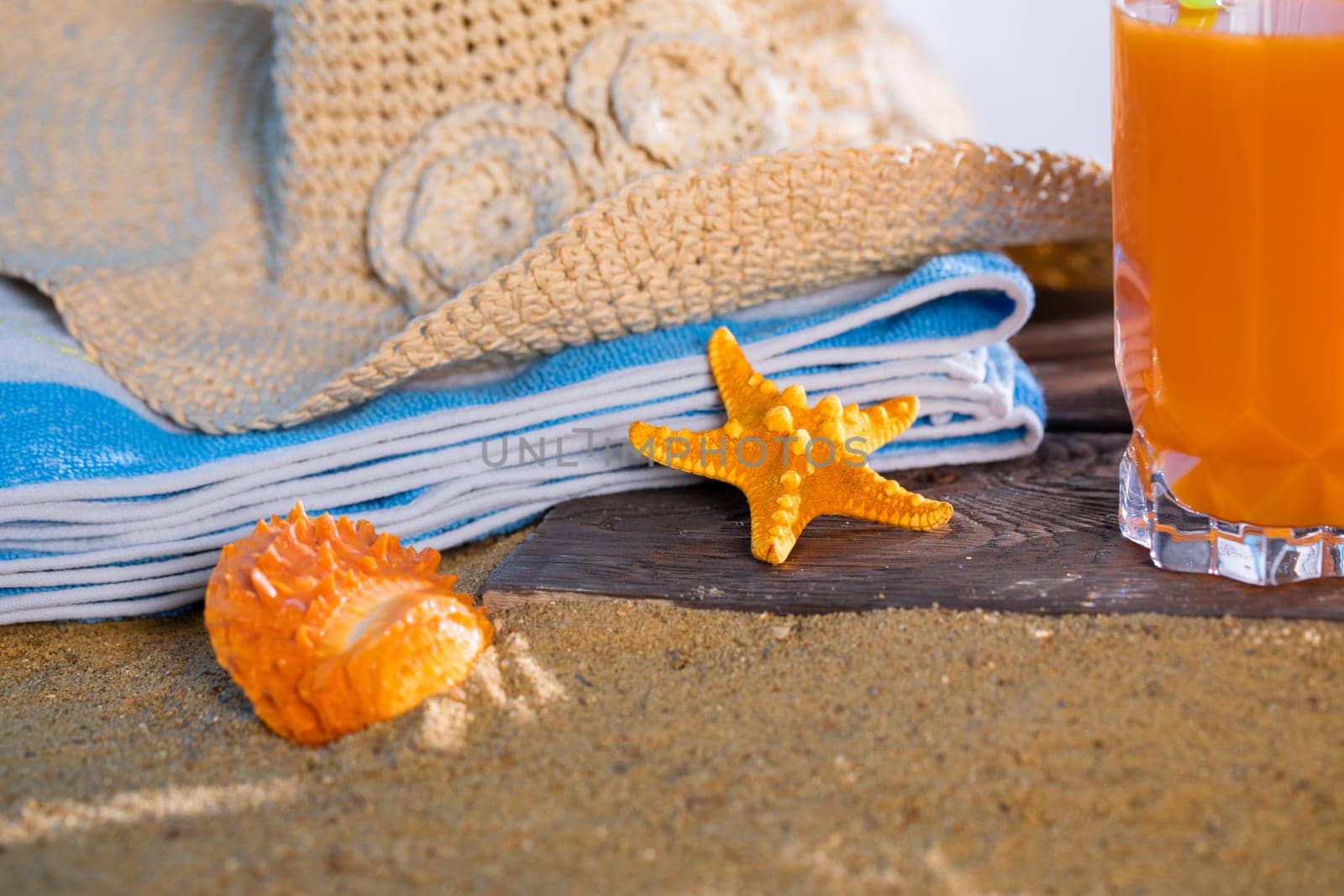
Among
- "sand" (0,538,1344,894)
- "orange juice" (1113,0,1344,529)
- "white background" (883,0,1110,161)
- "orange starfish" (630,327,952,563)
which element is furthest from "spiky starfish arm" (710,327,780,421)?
"white background" (883,0,1110,161)

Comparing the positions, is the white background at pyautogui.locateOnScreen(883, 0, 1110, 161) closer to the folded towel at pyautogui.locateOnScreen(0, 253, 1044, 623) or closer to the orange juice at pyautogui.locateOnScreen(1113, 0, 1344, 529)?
the folded towel at pyautogui.locateOnScreen(0, 253, 1044, 623)

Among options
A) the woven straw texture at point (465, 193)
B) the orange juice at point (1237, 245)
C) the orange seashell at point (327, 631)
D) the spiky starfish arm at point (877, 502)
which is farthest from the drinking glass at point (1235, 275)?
the orange seashell at point (327, 631)

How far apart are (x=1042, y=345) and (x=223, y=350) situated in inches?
36.0

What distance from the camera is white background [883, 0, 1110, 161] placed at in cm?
234

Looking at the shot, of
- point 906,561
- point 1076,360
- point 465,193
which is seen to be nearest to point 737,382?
point 906,561

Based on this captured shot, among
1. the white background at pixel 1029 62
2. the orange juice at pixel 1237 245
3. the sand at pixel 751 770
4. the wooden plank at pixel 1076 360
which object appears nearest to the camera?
the sand at pixel 751 770

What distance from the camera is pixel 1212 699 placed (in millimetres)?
822

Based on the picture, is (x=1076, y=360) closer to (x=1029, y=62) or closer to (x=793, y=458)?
(x=793, y=458)

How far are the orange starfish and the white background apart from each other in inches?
54.8

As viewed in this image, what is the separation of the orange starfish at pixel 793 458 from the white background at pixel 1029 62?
1393 millimetres

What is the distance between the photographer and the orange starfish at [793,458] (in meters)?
1.01

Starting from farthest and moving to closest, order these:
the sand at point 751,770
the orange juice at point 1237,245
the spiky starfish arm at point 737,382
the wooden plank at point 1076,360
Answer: the wooden plank at point 1076,360, the spiky starfish arm at point 737,382, the orange juice at point 1237,245, the sand at point 751,770

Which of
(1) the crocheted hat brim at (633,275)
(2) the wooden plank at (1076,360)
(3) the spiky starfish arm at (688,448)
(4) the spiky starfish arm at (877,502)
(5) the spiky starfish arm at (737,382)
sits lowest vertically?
(2) the wooden plank at (1076,360)

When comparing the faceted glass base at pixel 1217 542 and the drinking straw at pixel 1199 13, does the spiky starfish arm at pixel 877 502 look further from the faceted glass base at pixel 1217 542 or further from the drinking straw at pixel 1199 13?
the drinking straw at pixel 1199 13
